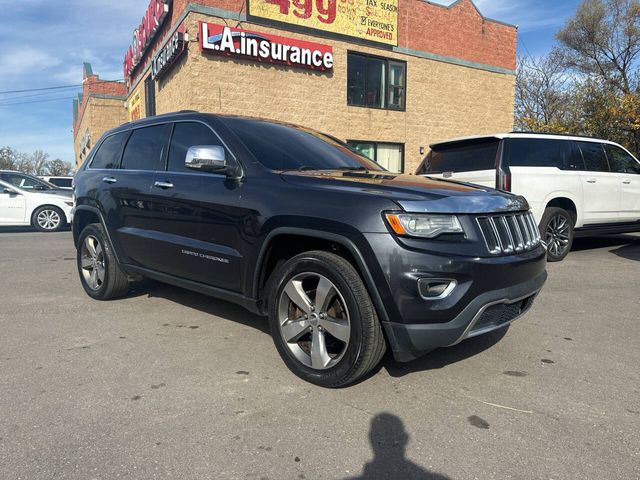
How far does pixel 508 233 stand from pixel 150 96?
18245 mm

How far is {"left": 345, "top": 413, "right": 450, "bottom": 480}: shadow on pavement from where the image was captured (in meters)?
2.21

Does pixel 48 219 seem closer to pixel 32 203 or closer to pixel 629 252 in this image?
pixel 32 203

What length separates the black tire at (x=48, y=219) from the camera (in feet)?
41.5

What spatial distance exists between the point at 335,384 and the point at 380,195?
3.90ft

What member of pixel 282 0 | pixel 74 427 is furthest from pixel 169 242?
pixel 282 0

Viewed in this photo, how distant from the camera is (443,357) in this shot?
11.7 feet

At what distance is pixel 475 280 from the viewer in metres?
2.75

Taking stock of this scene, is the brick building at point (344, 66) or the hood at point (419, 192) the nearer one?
the hood at point (419, 192)

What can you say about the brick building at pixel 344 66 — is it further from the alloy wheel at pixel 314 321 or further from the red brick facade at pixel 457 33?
the alloy wheel at pixel 314 321

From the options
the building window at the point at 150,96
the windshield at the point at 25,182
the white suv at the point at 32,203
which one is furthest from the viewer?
the building window at the point at 150,96

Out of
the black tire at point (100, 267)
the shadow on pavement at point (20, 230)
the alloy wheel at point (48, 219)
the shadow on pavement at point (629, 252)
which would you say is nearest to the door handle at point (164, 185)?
the black tire at point (100, 267)

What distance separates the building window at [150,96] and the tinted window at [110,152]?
13.7m

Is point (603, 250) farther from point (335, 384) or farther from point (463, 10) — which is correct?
point (463, 10)

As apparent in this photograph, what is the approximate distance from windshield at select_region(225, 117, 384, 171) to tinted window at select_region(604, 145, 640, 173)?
5.69m
